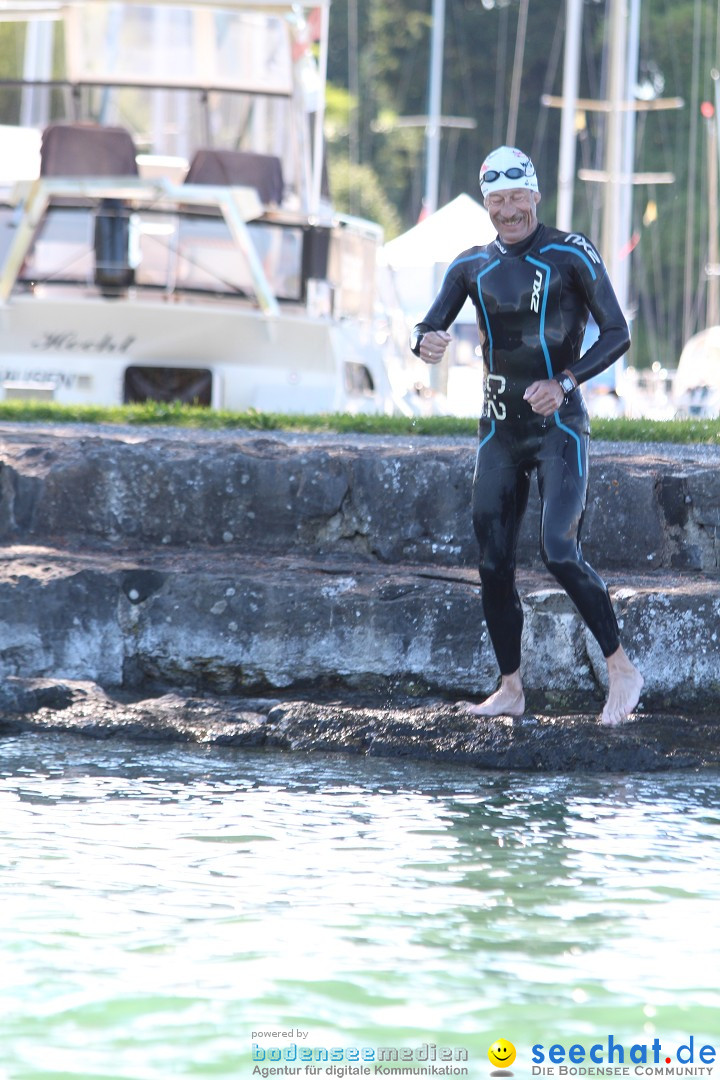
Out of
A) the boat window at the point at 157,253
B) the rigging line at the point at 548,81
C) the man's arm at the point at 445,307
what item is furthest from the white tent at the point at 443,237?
the rigging line at the point at 548,81

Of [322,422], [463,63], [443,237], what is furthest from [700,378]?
[463,63]

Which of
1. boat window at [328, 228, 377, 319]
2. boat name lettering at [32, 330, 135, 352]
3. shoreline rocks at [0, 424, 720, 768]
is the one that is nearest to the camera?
shoreline rocks at [0, 424, 720, 768]

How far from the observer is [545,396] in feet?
18.7

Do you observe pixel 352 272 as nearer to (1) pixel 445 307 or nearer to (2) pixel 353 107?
(1) pixel 445 307

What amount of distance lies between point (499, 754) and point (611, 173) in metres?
20.2

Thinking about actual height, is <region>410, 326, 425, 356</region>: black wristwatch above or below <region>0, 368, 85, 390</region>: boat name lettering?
above

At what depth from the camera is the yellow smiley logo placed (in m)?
3.30

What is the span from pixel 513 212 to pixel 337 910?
2843mm

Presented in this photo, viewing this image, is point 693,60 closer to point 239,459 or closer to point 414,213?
point 414,213

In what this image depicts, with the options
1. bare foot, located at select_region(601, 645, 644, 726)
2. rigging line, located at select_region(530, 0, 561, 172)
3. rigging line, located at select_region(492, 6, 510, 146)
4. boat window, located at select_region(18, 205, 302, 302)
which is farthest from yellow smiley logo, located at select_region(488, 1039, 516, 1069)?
rigging line, located at select_region(492, 6, 510, 146)

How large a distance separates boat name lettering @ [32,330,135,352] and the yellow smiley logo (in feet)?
38.1

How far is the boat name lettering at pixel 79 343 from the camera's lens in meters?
14.4

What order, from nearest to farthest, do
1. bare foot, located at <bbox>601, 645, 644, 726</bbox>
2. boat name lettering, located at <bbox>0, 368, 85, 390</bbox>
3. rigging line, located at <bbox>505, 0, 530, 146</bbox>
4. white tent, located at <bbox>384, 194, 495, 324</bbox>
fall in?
1. bare foot, located at <bbox>601, 645, 644, 726</bbox>
2. boat name lettering, located at <bbox>0, 368, 85, 390</bbox>
3. white tent, located at <bbox>384, 194, 495, 324</bbox>
4. rigging line, located at <bbox>505, 0, 530, 146</bbox>

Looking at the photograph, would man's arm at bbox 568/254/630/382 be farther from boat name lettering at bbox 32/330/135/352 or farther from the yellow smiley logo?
boat name lettering at bbox 32/330/135/352
